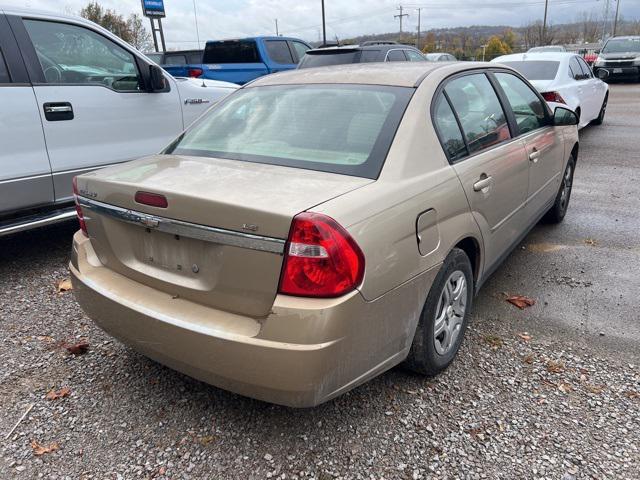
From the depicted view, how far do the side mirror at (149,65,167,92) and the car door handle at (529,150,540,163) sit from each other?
3367mm

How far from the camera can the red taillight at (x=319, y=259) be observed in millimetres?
1986

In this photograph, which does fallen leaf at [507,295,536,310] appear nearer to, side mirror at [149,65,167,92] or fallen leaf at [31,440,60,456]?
fallen leaf at [31,440,60,456]

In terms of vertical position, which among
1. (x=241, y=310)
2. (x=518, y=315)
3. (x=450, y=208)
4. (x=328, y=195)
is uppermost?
(x=328, y=195)

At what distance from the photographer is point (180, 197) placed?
2.21 metres

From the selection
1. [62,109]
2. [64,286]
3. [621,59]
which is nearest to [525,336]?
[64,286]

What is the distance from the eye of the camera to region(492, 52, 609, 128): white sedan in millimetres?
8422

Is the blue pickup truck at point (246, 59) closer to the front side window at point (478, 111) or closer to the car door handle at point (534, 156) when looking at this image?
the car door handle at point (534, 156)

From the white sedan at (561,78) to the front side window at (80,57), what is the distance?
6131 millimetres

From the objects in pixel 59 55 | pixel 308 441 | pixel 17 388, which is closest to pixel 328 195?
pixel 308 441

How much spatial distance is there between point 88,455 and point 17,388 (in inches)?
29.6

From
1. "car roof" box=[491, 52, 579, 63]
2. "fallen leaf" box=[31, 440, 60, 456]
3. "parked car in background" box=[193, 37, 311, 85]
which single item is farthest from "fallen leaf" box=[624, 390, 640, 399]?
"parked car in background" box=[193, 37, 311, 85]

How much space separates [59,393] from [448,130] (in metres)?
2.48

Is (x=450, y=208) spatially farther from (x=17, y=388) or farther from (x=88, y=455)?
(x=17, y=388)

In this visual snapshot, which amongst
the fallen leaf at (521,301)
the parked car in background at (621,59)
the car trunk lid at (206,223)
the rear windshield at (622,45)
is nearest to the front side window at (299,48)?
the fallen leaf at (521,301)
